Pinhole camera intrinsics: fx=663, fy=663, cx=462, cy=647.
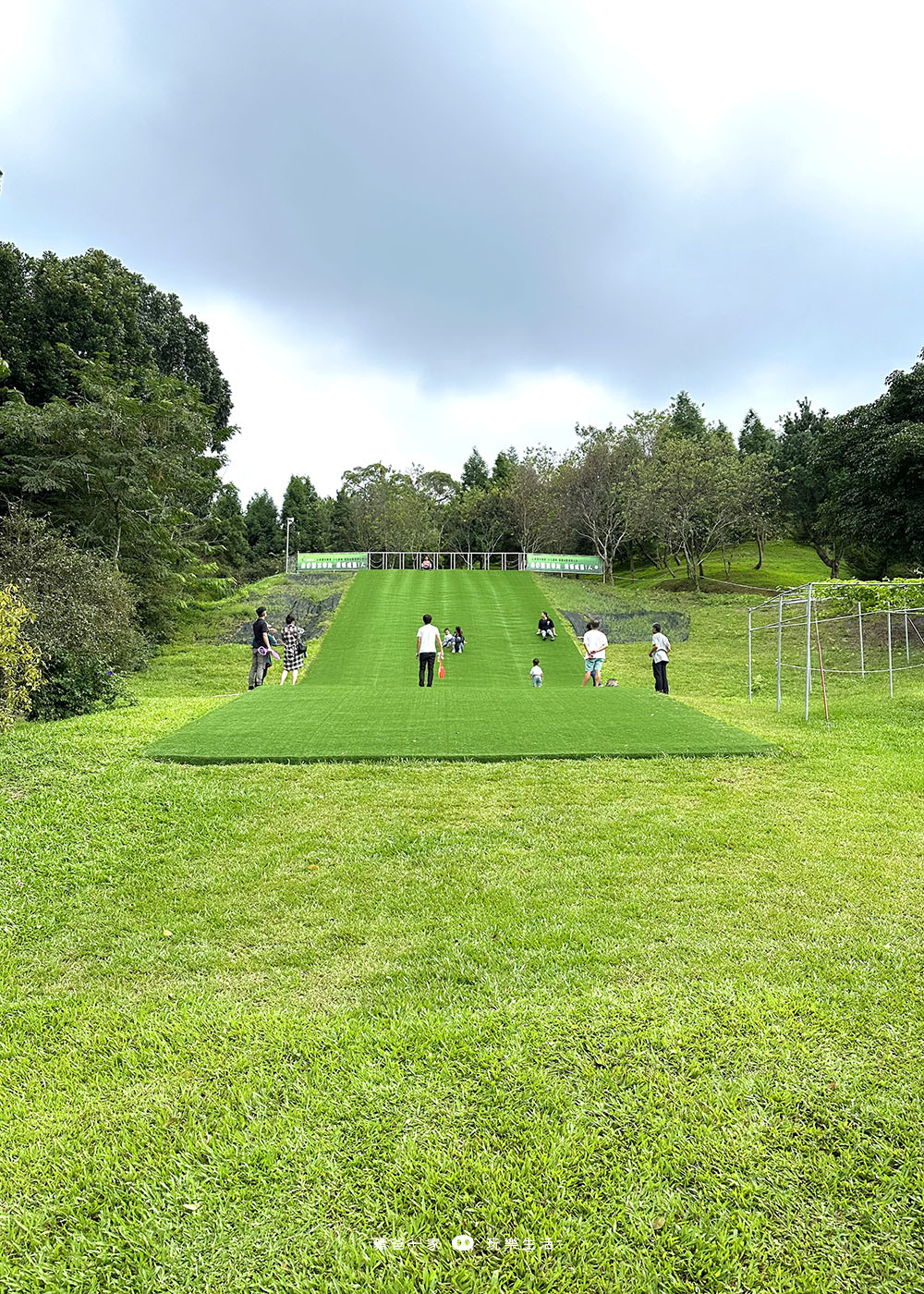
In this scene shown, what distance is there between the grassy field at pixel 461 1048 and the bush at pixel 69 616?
4947 millimetres

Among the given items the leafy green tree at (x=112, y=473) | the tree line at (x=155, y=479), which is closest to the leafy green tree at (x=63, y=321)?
the tree line at (x=155, y=479)

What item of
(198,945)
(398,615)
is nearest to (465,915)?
(198,945)

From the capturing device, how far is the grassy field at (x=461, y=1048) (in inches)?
75.6

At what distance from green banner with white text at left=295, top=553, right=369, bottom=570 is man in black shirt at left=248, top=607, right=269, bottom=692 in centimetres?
2182

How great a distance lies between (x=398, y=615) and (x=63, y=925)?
68.8 ft

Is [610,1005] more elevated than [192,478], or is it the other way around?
[192,478]

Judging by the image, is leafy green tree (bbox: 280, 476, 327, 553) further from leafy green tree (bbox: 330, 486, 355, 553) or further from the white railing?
the white railing

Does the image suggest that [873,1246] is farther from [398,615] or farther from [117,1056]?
[398,615]

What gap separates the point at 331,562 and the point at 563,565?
12823 mm

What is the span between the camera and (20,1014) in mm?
3043

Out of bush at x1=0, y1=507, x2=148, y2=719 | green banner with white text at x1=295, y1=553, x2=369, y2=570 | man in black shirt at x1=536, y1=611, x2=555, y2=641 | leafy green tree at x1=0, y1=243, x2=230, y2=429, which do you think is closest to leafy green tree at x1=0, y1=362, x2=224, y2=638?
bush at x1=0, y1=507, x2=148, y2=719

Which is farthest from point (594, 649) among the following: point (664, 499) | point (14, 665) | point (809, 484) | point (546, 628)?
point (809, 484)

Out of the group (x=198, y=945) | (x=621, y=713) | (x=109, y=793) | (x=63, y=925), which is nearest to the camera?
(x=198, y=945)

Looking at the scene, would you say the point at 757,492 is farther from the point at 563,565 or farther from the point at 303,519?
the point at 303,519
